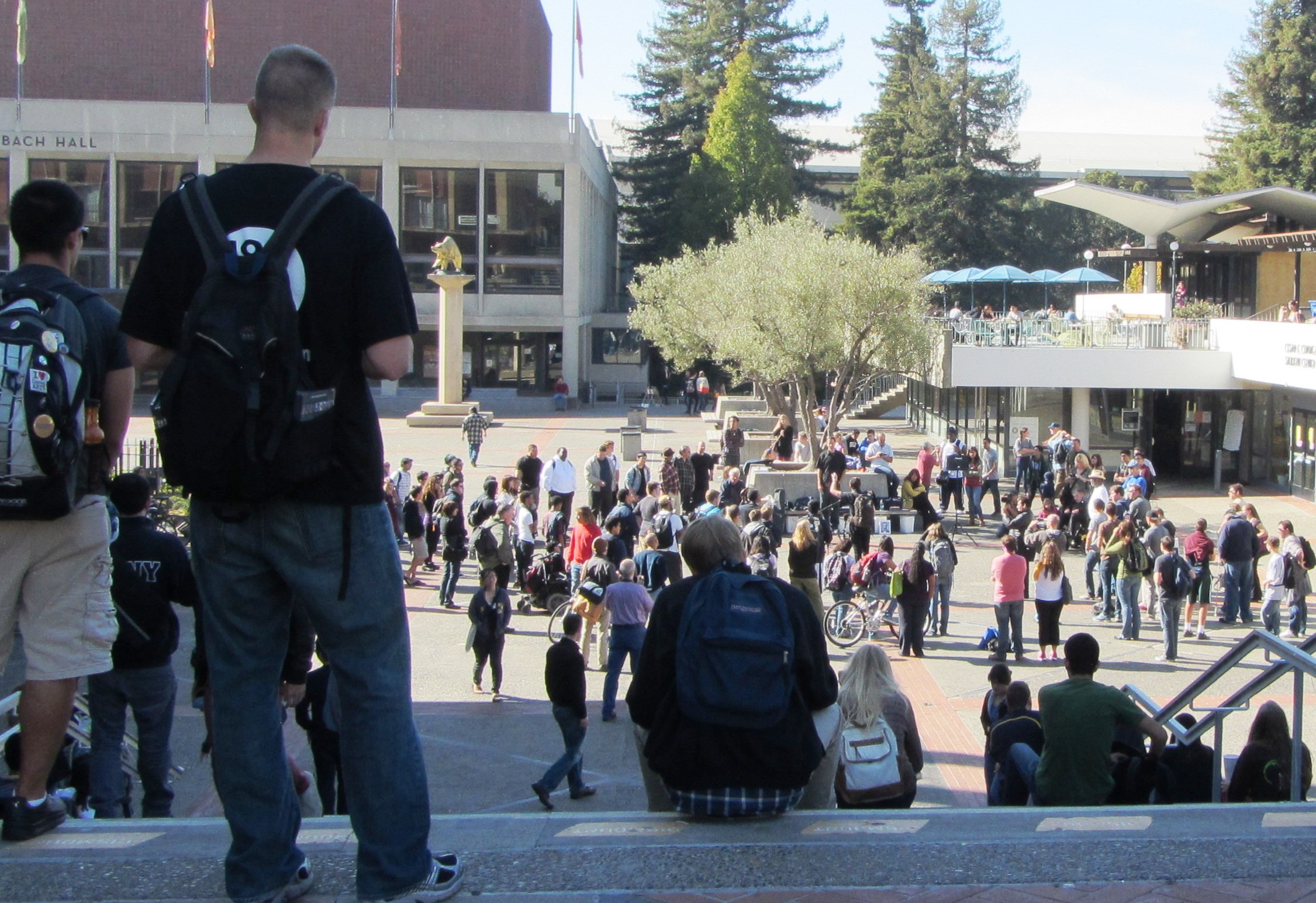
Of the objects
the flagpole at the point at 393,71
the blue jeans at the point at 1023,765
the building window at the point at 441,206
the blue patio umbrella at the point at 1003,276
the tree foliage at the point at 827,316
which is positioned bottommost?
the blue jeans at the point at 1023,765

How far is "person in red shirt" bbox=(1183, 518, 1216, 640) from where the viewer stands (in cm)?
1597

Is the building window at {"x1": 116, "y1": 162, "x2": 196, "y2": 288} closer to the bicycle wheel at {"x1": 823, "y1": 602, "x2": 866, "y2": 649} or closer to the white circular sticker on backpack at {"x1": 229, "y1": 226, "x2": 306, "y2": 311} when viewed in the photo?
the bicycle wheel at {"x1": 823, "y1": 602, "x2": 866, "y2": 649}

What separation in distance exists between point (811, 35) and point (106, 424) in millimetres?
66831

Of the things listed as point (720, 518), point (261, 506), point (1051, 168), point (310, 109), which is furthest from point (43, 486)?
point (1051, 168)

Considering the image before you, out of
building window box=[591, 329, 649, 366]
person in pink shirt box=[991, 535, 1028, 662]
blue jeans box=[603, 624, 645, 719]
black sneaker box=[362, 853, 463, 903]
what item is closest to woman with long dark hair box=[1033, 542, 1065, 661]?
person in pink shirt box=[991, 535, 1028, 662]

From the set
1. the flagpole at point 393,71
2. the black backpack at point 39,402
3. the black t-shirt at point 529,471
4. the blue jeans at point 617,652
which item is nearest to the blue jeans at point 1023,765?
the black backpack at point 39,402

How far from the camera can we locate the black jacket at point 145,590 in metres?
5.15

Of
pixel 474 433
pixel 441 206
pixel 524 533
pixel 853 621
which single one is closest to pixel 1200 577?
pixel 853 621

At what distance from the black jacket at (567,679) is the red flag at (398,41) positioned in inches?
1778

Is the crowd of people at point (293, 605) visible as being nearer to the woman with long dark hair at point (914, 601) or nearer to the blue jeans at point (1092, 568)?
the woman with long dark hair at point (914, 601)

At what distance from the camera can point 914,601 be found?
14.4 meters

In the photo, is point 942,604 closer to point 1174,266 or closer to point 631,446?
point 631,446

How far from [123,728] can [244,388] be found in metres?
3.37

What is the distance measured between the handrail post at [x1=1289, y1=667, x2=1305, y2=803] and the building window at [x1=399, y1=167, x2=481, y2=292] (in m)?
50.0
